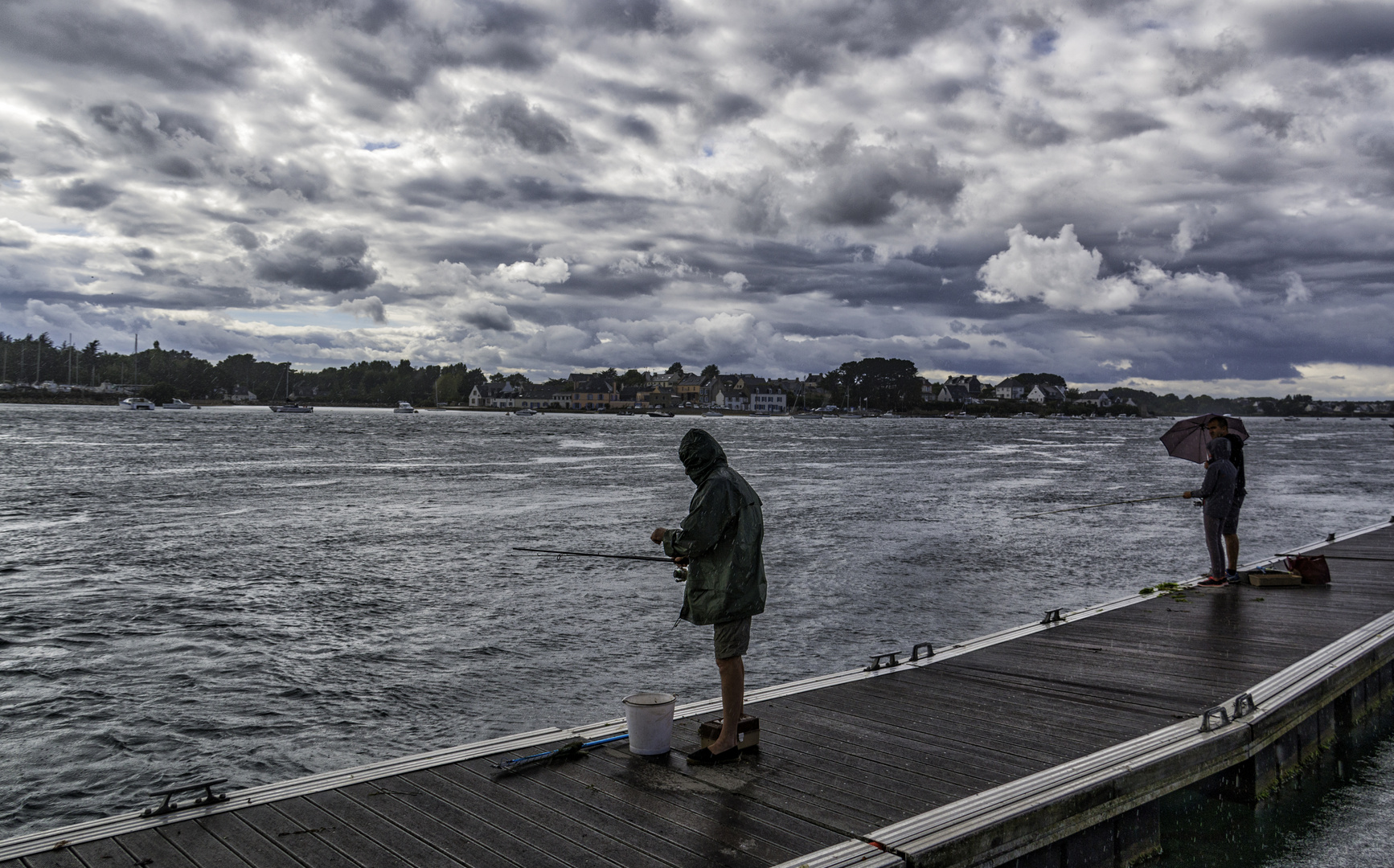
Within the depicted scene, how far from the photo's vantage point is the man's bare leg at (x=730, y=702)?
16.9 ft

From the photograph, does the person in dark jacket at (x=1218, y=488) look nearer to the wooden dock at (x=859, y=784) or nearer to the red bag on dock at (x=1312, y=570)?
the red bag on dock at (x=1312, y=570)

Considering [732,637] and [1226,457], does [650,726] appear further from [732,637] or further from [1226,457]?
[1226,457]

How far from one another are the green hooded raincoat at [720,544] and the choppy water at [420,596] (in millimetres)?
4142

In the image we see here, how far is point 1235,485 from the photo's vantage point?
35.2 ft

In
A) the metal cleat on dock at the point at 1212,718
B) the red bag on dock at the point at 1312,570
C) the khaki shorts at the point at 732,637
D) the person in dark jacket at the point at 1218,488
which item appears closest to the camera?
the khaki shorts at the point at 732,637

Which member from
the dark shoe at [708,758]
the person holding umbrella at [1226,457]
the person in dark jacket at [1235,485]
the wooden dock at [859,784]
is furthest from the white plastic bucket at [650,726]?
the person in dark jacket at [1235,485]

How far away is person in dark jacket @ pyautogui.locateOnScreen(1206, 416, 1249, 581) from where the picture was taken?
10.8 m

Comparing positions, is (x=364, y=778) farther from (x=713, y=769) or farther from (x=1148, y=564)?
(x=1148, y=564)

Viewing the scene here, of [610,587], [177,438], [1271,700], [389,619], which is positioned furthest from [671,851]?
[177,438]

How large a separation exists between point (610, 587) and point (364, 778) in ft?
32.3

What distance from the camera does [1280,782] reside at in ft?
22.0

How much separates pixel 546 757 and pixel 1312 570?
10.8 m

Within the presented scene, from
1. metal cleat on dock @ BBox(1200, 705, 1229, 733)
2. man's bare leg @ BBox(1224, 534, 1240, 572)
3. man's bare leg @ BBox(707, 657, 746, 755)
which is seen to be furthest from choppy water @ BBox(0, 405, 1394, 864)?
metal cleat on dock @ BBox(1200, 705, 1229, 733)

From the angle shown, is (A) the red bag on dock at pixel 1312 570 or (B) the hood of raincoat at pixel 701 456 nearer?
(B) the hood of raincoat at pixel 701 456
